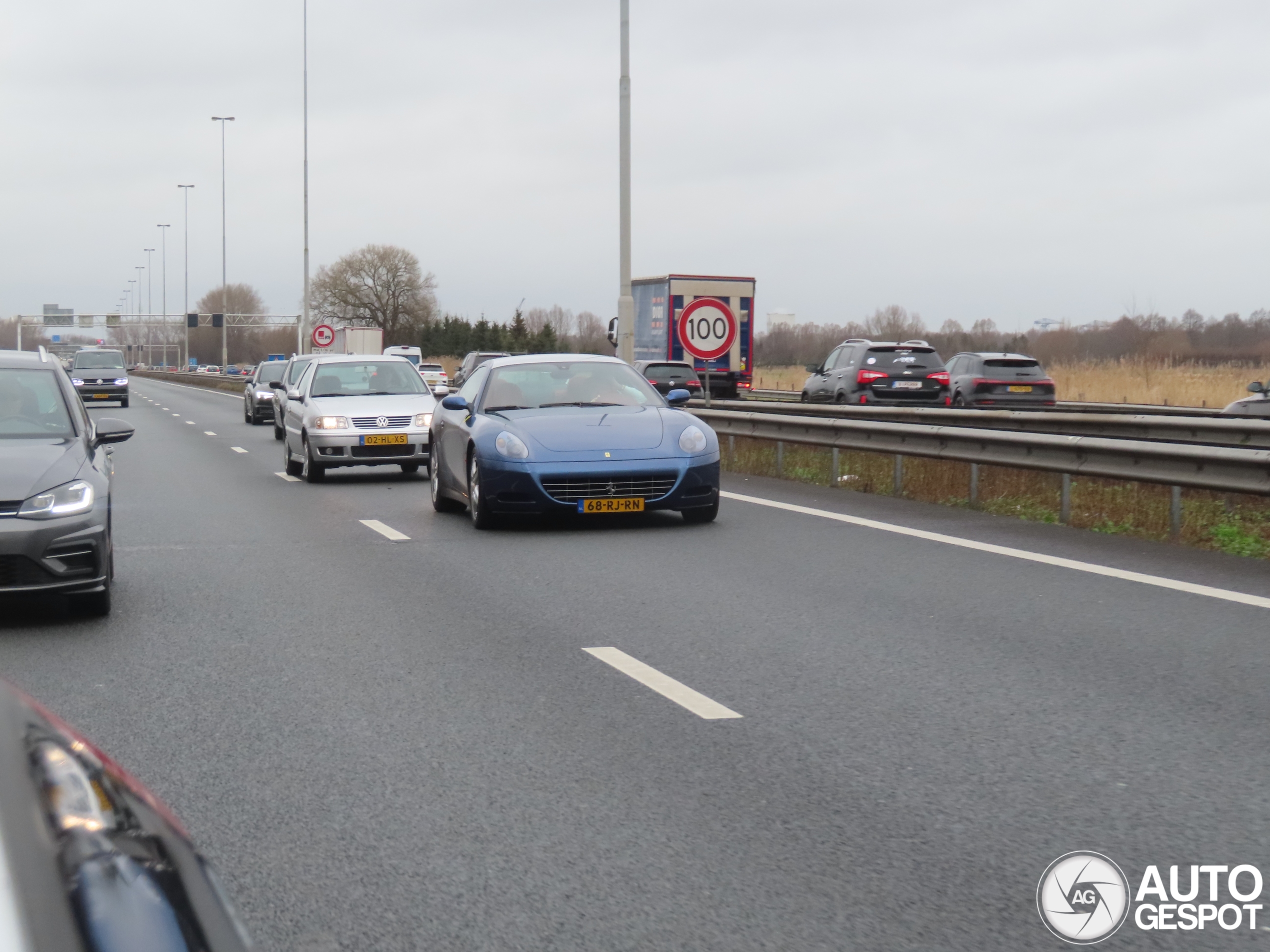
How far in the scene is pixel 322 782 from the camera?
510 cm

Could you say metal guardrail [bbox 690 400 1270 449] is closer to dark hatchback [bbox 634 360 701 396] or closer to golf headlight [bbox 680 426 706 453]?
golf headlight [bbox 680 426 706 453]

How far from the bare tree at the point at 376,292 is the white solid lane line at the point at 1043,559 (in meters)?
119

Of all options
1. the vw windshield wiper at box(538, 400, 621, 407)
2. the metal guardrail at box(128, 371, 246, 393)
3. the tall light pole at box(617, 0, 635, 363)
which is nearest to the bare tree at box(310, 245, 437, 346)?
the metal guardrail at box(128, 371, 246, 393)

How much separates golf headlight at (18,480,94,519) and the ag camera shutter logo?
562cm

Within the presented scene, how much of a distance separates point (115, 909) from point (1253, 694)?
540cm

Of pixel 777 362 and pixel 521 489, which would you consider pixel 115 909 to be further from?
pixel 777 362

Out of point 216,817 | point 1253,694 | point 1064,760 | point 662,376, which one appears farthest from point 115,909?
point 662,376

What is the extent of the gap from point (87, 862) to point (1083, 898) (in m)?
2.77

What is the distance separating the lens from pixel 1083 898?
392 centimetres

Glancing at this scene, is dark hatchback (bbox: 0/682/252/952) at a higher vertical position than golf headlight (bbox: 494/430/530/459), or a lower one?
lower

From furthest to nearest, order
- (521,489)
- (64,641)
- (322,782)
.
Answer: (521,489) < (64,641) < (322,782)

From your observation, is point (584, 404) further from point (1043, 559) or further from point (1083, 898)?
point (1083, 898)

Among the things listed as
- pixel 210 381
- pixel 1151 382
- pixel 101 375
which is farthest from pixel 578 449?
pixel 210 381

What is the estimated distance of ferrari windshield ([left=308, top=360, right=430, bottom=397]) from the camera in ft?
66.0
